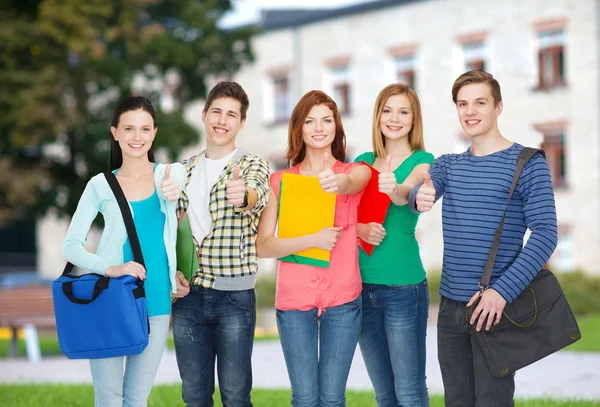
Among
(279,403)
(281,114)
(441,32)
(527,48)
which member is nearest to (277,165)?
(281,114)

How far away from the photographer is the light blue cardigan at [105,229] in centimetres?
437

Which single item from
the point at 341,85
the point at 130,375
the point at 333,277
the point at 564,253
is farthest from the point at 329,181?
the point at 341,85

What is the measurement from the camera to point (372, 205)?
181 inches

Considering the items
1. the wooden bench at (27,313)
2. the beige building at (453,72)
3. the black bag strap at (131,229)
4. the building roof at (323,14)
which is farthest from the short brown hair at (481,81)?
the building roof at (323,14)

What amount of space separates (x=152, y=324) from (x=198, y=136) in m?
14.5

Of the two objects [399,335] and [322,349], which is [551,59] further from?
[322,349]

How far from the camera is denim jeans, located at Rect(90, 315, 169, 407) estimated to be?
432 cm

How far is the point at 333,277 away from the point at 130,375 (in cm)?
114

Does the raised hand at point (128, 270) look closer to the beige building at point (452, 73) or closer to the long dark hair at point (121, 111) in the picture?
the long dark hair at point (121, 111)

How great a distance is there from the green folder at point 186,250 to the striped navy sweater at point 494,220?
3.84 feet

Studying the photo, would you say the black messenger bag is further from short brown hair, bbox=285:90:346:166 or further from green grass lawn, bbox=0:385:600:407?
green grass lawn, bbox=0:385:600:407

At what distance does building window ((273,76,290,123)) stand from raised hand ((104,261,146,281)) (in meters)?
25.4

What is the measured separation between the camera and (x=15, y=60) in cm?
1744

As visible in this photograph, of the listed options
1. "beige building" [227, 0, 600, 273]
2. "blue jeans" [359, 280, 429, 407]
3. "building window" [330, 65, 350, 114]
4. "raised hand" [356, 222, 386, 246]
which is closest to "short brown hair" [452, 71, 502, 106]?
"raised hand" [356, 222, 386, 246]
